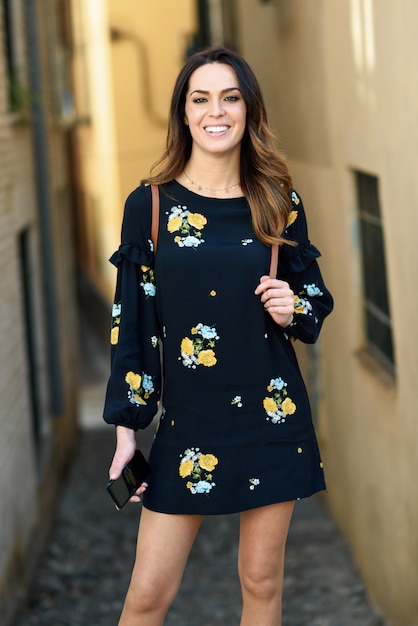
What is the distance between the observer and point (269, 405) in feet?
10.8

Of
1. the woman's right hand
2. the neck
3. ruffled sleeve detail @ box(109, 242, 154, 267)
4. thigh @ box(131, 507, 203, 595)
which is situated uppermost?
the neck

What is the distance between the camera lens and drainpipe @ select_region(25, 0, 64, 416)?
9.46 metres

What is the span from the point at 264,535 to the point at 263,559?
0.07 meters

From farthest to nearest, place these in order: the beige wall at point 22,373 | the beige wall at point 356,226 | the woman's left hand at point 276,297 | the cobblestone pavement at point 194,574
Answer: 1. the cobblestone pavement at point 194,574
2. the beige wall at point 22,373
3. the beige wall at point 356,226
4. the woman's left hand at point 276,297

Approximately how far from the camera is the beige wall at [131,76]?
15.1 meters

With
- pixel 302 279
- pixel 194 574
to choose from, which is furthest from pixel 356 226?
pixel 302 279

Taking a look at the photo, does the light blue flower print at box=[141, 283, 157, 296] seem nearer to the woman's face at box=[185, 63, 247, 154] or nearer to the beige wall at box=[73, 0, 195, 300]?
the woman's face at box=[185, 63, 247, 154]

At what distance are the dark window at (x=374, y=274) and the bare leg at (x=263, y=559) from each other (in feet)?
8.77

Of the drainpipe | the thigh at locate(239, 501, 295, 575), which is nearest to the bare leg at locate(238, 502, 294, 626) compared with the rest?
the thigh at locate(239, 501, 295, 575)

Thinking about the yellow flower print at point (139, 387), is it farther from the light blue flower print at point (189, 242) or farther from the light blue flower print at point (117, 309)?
the light blue flower print at point (189, 242)

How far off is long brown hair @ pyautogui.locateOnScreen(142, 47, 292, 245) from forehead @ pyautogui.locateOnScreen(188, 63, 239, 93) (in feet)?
0.05

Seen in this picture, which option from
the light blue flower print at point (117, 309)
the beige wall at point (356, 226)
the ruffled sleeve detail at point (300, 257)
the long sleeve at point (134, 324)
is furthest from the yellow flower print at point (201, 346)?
the beige wall at point (356, 226)

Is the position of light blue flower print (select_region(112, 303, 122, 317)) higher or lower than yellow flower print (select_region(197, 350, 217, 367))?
higher

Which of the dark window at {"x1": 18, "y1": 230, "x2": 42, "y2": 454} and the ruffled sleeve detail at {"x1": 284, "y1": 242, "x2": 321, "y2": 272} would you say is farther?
the dark window at {"x1": 18, "y1": 230, "x2": 42, "y2": 454}
